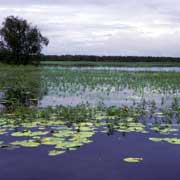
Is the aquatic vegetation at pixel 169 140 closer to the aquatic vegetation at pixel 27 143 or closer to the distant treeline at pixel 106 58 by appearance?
the aquatic vegetation at pixel 27 143

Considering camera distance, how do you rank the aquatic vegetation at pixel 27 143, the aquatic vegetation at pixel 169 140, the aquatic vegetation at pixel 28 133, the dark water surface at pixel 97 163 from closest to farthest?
the dark water surface at pixel 97 163 → the aquatic vegetation at pixel 27 143 → the aquatic vegetation at pixel 169 140 → the aquatic vegetation at pixel 28 133

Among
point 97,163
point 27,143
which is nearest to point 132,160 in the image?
point 97,163

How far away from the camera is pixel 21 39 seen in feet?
175

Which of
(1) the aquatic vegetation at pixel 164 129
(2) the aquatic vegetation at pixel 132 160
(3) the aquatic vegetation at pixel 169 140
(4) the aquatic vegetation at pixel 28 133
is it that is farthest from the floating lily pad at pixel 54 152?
(1) the aquatic vegetation at pixel 164 129

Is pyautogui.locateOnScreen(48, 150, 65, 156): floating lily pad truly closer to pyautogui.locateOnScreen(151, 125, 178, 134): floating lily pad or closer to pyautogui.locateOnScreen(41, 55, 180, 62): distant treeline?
pyautogui.locateOnScreen(151, 125, 178, 134): floating lily pad

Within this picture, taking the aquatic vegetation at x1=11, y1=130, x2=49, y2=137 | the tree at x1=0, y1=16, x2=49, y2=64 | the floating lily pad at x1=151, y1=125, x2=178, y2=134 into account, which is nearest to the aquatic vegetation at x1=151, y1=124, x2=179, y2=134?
the floating lily pad at x1=151, y1=125, x2=178, y2=134

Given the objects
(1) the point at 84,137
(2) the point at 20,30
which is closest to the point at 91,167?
(1) the point at 84,137

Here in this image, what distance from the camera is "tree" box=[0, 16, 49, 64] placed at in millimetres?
53250

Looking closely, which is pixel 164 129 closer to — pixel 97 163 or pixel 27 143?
pixel 97 163

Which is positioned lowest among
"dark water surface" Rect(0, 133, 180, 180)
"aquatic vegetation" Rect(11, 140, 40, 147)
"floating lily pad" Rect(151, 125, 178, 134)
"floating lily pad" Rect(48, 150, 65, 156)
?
"dark water surface" Rect(0, 133, 180, 180)

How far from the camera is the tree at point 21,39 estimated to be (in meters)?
53.2

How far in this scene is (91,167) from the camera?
22.4 feet

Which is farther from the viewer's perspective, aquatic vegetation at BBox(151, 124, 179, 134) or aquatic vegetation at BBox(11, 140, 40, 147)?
aquatic vegetation at BBox(151, 124, 179, 134)

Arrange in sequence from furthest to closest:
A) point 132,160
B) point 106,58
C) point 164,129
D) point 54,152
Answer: point 106,58 → point 164,129 → point 54,152 → point 132,160
